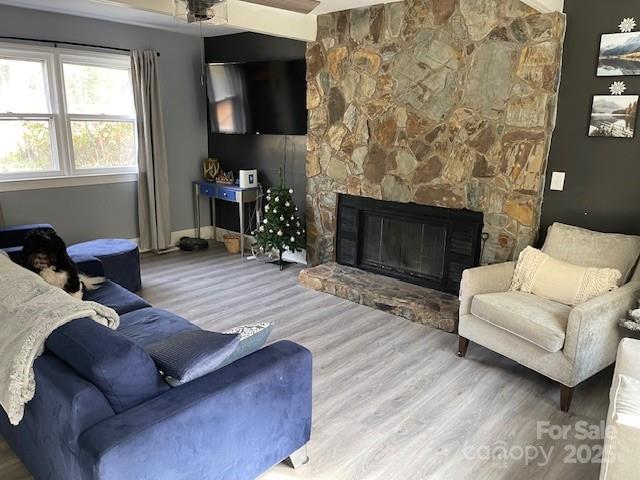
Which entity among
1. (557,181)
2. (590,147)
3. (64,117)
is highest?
(64,117)

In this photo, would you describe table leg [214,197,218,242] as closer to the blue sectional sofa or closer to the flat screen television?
the flat screen television

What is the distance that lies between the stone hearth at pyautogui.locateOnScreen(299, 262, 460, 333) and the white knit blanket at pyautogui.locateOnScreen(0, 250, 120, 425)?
2.40 m

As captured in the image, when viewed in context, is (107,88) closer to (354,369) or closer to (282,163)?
(282,163)

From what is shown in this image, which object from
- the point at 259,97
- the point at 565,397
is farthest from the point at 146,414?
the point at 259,97

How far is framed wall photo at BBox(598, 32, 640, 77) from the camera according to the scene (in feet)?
9.55

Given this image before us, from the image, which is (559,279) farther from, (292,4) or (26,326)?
(26,326)

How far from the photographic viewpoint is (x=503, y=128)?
11.4 ft

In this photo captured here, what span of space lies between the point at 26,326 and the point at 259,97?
3.76 m

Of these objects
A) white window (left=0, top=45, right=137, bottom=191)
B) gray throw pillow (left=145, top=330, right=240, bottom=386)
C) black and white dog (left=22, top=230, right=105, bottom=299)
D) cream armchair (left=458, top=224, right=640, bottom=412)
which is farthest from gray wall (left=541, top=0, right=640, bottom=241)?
white window (left=0, top=45, right=137, bottom=191)

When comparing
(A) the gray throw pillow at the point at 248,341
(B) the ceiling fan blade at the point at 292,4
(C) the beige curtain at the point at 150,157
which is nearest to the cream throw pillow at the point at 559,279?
(A) the gray throw pillow at the point at 248,341

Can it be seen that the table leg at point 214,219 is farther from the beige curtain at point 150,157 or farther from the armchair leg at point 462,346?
the armchair leg at point 462,346

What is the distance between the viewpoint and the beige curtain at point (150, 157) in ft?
16.9

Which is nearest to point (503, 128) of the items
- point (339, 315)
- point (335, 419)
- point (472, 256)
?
point (472, 256)

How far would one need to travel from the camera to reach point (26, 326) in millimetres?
1708
